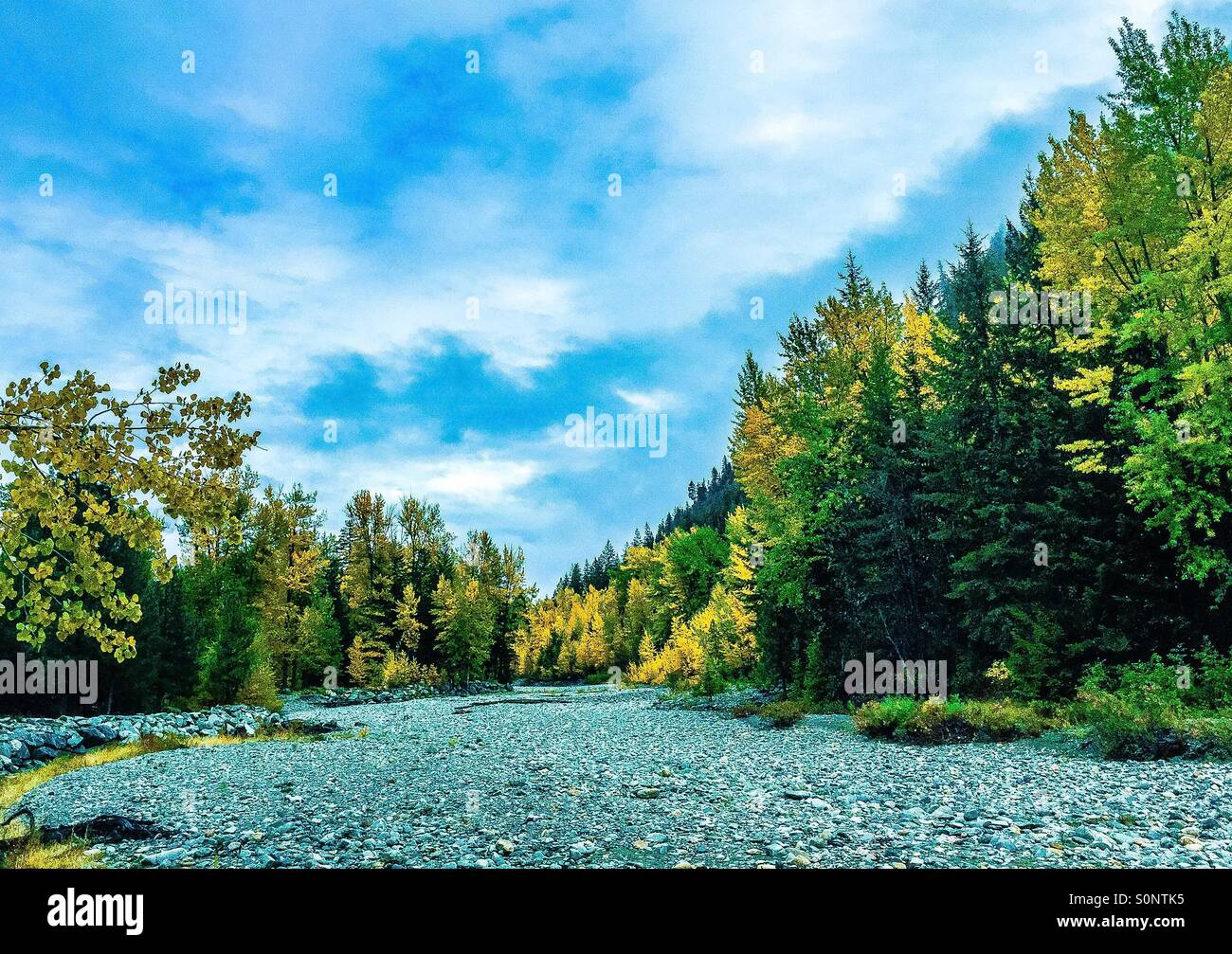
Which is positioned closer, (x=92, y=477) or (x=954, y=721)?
(x=92, y=477)

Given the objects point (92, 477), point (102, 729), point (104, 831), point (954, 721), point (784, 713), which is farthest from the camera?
point (102, 729)

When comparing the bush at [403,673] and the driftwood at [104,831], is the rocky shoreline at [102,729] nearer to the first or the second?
the driftwood at [104,831]

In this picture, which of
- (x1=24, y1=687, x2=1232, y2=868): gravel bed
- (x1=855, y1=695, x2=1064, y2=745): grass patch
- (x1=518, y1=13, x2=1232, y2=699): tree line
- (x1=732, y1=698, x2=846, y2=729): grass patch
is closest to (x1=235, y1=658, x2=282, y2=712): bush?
(x1=24, y1=687, x2=1232, y2=868): gravel bed

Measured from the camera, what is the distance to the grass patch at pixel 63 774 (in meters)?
7.37

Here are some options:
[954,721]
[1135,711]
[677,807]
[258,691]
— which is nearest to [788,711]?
[954,721]

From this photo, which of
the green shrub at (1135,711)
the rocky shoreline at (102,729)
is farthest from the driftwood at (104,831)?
the green shrub at (1135,711)

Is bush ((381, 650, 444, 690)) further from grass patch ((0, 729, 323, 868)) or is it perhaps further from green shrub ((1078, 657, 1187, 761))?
green shrub ((1078, 657, 1187, 761))

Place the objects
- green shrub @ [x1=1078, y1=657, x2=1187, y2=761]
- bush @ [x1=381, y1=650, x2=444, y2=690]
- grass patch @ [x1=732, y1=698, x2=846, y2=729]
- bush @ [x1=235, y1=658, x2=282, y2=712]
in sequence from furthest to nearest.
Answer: bush @ [x1=381, y1=650, x2=444, y2=690] → bush @ [x1=235, y1=658, x2=282, y2=712] → grass patch @ [x1=732, y1=698, x2=846, y2=729] → green shrub @ [x1=1078, y1=657, x2=1187, y2=761]

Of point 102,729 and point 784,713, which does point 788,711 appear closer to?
point 784,713

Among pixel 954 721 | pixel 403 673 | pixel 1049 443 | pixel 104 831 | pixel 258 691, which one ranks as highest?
pixel 1049 443

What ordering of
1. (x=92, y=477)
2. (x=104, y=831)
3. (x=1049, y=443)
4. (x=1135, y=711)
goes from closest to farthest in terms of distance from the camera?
(x=92, y=477)
(x=104, y=831)
(x=1135, y=711)
(x=1049, y=443)

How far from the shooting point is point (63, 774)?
16625mm

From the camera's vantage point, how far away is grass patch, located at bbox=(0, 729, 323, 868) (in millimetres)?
7371

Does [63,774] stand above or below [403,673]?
above
